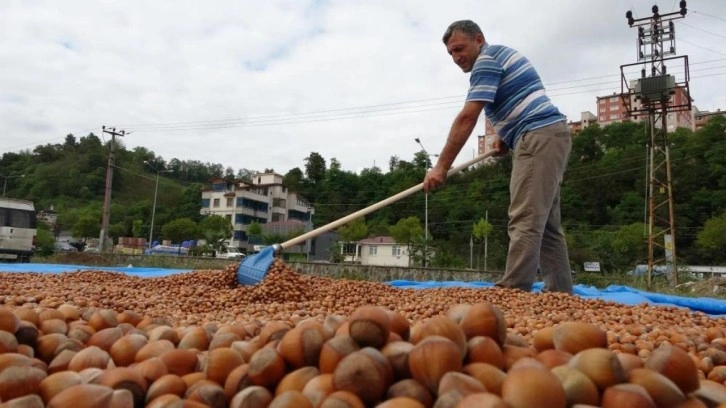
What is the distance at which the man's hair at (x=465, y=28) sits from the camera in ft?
11.4

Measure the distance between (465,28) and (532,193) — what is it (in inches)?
45.3

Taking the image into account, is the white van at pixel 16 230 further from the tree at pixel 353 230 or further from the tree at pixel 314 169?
the tree at pixel 314 169

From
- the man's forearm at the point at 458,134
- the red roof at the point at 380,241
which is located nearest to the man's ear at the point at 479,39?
the man's forearm at the point at 458,134

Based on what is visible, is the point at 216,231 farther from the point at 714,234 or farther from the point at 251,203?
the point at 714,234

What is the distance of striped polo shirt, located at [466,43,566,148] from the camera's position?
3.29 meters

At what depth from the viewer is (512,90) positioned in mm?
3404

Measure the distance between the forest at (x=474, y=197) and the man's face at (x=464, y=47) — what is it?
60.6 feet

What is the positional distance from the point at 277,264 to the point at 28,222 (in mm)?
15206

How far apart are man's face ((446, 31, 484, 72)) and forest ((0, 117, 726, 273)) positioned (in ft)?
60.6

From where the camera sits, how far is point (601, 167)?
45.4 metres

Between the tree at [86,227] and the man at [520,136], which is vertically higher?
the tree at [86,227]

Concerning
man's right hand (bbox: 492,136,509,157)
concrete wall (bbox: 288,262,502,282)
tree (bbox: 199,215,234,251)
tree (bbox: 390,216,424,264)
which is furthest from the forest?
man's right hand (bbox: 492,136,509,157)

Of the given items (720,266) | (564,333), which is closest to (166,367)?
(564,333)

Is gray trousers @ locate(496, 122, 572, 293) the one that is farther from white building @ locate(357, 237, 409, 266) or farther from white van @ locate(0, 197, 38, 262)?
white building @ locate(357, 237, 409, 266)
